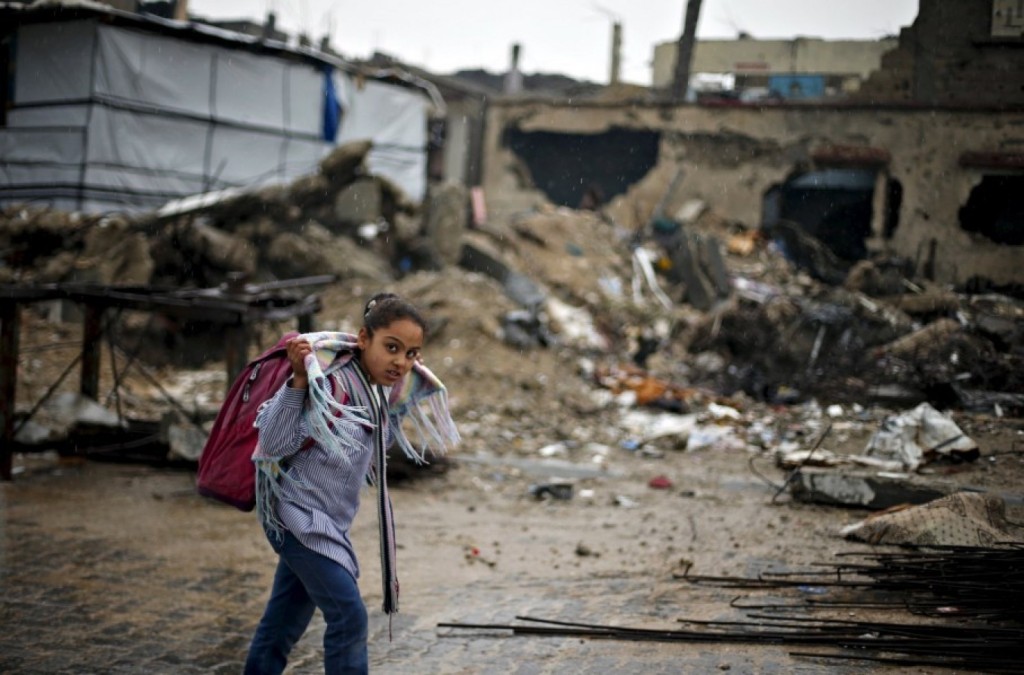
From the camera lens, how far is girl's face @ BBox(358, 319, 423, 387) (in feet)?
10.3

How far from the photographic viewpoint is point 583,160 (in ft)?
88.8

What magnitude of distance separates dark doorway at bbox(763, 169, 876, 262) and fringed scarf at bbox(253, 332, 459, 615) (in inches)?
463

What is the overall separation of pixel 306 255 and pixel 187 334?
97.1 inches

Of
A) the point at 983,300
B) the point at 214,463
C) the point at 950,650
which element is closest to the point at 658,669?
the point at 950,650

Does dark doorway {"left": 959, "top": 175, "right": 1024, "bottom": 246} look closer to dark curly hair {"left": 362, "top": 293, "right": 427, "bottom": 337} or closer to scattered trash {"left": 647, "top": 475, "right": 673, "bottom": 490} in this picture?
scattered trash {"left": 647, "top": 475, "right": 673, "bottom": 490}

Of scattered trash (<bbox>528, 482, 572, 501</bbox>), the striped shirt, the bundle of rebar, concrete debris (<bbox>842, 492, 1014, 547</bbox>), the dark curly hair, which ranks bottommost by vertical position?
scattered trash (<bbox>528, 482, 572, 501</bbox>)

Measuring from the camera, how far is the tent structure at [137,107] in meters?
15.8

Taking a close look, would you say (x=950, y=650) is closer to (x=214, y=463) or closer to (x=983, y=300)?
(x=214, y=463)

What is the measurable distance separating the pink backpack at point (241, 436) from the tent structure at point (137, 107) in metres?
14.0

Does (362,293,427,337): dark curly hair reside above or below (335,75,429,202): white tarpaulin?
below

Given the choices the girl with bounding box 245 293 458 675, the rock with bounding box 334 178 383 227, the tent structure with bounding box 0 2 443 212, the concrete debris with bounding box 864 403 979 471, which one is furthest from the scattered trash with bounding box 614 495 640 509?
the tent structure with bounding box 0 2 443 212

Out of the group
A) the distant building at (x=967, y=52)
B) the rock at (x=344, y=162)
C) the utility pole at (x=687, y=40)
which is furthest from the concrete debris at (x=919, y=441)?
the rock at (x=344, y=162)

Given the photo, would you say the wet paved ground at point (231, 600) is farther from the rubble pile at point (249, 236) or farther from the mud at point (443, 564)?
the rubble pile at point (249, 236)

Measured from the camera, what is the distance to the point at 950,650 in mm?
3617
